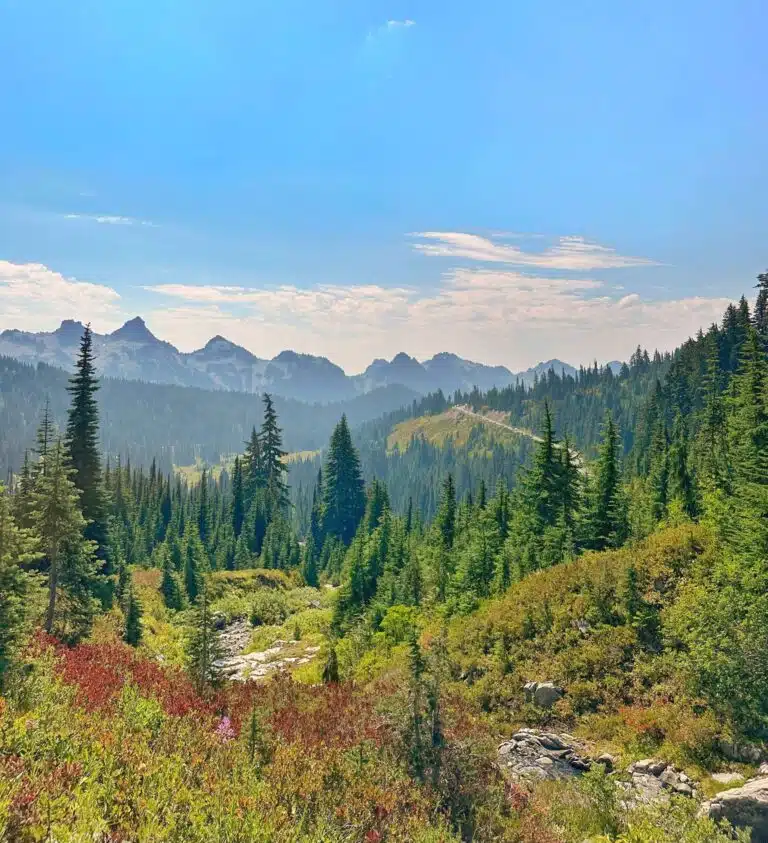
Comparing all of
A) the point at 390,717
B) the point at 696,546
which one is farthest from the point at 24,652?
the point at 696,546

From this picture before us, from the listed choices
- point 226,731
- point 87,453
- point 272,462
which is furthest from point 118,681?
point 272,462

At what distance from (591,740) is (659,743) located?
5.52ft

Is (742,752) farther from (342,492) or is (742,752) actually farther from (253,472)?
(253,472)

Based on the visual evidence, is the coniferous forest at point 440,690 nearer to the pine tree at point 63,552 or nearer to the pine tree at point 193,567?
the pine tree at point 63,552

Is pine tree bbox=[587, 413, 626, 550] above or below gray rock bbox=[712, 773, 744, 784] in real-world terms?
above

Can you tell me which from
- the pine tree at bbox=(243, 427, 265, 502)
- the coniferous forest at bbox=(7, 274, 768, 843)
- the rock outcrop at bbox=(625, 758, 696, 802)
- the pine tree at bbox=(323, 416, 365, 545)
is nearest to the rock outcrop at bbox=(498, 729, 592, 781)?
the coniferous forest at bbox=(7, 274, 768, 843)

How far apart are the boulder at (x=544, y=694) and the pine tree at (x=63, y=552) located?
17.7 m

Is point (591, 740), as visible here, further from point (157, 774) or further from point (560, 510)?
point (560, 510)

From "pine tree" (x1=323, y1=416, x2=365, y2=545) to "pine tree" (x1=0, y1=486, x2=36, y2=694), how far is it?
63.0 metres

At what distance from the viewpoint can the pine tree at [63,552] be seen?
2127 centimetres

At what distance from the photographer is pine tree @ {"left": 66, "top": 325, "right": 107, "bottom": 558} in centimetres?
3512

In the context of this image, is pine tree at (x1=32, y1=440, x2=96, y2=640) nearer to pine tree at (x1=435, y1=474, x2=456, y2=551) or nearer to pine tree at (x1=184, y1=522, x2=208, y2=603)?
pine tree at (x1=184, y1=522, x2=208, y2=603)

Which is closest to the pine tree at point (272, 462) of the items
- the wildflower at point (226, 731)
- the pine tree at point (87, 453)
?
the pine tree at point (87, 453)

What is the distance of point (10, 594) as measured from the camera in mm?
12344
